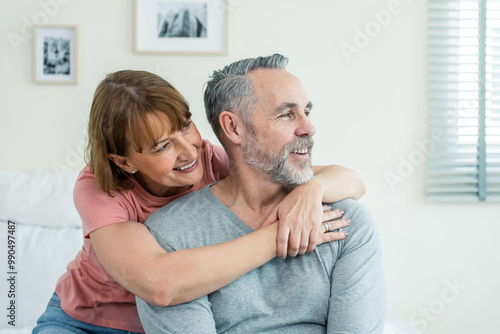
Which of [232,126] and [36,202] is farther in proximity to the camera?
[36,202]

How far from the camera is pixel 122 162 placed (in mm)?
1422

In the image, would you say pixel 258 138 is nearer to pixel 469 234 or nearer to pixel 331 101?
pixel 331 101

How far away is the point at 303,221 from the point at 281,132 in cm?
28

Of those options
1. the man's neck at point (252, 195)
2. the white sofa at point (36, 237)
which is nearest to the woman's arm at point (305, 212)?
the man's neck at point (252, 195)

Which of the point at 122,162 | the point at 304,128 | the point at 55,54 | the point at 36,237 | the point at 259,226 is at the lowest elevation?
the point at 36,237

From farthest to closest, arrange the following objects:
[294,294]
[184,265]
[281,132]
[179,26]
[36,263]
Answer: [179,26] → [36,263] → [281,132] → [294,294] → [184,265]

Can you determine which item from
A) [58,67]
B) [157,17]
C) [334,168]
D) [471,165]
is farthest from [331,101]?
[58,67]

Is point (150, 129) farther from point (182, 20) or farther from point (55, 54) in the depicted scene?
point (55, 54)

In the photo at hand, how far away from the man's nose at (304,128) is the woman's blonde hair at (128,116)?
318 mm

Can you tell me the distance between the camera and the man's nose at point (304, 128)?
4.42 feet

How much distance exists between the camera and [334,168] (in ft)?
4.92

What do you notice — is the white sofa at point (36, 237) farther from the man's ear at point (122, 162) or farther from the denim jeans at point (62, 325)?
the man's ear at point (122, 162)

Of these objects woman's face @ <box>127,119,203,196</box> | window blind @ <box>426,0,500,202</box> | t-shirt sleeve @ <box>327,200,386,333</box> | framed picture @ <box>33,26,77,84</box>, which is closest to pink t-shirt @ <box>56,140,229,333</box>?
woman's face @ <box>127,119,203,196</box>

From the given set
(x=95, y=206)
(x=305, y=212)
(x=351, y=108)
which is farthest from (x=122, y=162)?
(x=351, y=108)
